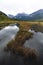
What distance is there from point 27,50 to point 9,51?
8.25 ft

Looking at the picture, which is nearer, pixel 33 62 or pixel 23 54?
pixel 33 62

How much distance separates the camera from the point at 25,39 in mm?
28516

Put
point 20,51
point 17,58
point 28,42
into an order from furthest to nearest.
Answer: point 28,42, point 20,51, point 17,58

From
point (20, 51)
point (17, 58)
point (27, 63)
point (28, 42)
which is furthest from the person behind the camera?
point (28, 42)

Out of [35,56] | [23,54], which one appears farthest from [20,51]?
[35,56]

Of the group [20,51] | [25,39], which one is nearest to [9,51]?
[20,51]

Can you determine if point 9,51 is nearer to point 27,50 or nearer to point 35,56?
point 27,50

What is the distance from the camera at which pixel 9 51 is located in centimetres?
2256

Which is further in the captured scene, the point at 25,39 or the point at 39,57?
the point at 25,39

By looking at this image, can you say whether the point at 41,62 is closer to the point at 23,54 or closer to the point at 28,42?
the point at 23,54

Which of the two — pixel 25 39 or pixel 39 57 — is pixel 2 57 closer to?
pixel 39 57

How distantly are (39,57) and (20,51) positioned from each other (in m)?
2.82

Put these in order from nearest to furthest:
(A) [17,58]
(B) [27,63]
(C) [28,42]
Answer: (B) [27,63]
(A) [17,58]
(C) [28,42]

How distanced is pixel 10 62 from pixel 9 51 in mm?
3035
